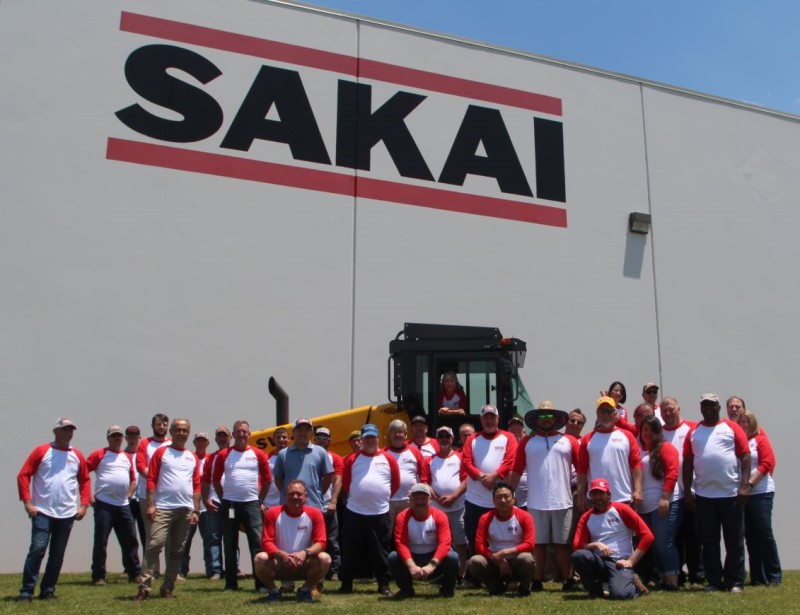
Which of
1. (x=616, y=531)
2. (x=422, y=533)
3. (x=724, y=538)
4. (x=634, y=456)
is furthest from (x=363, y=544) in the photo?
(x=724, y=538)

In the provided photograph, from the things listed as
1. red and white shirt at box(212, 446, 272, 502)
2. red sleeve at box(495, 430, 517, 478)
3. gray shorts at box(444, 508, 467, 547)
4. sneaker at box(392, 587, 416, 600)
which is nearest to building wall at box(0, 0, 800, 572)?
red and white shirt at box(212, 446, 272, 502)

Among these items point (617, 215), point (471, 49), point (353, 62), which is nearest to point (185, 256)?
point (353, 62)

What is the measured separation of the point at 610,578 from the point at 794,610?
4.63 feet

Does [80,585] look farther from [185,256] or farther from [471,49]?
[471,49]

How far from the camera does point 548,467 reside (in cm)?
783

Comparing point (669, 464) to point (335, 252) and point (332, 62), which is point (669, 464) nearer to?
point (335, 252)

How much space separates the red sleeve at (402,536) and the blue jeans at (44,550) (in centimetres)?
313

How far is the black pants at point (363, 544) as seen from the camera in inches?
305

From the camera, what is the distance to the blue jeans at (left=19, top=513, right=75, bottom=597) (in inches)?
294

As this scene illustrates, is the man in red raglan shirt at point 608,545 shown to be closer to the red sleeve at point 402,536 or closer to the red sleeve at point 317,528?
the red sleeve at point 402,536

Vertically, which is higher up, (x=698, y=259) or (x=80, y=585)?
(x=698, y=259)

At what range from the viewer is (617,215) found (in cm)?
1697

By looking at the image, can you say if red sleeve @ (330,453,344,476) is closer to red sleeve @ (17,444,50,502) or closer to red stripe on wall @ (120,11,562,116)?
red sleeve @ (17,444,50,502)

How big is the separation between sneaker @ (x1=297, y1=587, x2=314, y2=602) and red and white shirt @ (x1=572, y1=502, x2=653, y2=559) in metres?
2.33
